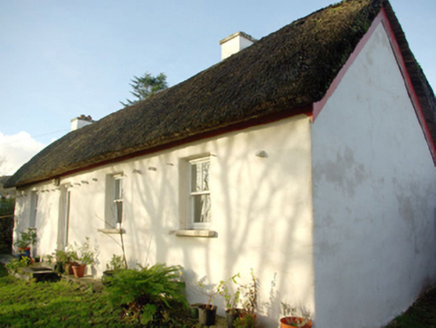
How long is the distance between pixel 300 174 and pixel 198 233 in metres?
2.22

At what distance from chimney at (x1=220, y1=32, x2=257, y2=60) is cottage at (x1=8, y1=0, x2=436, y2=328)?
5.32ft

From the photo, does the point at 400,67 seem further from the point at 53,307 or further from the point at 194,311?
the point at 53,307

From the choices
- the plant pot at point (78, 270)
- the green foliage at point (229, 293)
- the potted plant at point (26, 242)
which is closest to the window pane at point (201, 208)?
the green foliage at point (229, 293)

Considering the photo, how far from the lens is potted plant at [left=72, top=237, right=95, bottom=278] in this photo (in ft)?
29.3

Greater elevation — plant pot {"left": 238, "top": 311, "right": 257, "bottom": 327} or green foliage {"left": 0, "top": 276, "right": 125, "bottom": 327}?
→ plant pot {"left": 238, "top": 311, "right": 257, "bottom": 327}

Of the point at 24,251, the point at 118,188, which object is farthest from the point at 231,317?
the point at 24,251

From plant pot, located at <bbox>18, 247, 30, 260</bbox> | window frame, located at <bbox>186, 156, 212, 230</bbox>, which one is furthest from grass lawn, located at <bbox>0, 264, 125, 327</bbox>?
plant pot, located at <bbox>18, 247, 30, 260</bbox>

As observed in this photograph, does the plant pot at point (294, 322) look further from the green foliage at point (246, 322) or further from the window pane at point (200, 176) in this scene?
the window pane at point (200, 176)

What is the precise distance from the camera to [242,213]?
547 cm

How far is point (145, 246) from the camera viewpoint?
747cm

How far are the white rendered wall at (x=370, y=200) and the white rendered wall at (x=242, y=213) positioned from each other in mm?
222

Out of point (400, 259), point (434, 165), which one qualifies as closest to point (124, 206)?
point (400, 259)

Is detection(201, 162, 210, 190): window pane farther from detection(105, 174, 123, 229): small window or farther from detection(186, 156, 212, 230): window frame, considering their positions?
detection(105, 174, 123, 229): small window

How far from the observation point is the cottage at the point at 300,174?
4805mm
